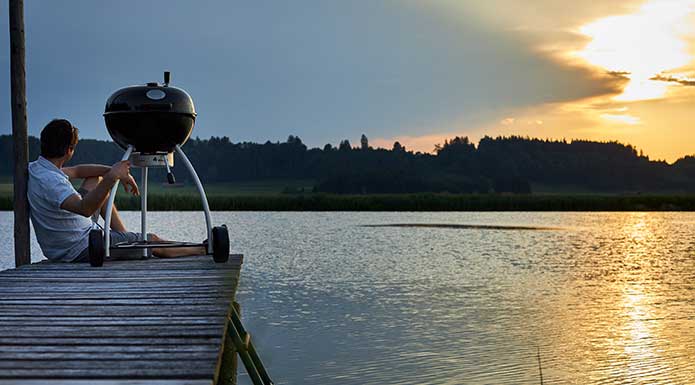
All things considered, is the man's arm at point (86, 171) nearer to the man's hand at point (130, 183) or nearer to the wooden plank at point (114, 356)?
the man's hand at point (130, 183)

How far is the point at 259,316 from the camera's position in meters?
15.8

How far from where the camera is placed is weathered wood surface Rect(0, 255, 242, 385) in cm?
366

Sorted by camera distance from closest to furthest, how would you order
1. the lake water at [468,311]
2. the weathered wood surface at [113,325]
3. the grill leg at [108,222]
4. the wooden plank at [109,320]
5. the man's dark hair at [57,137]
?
1. the weathered wood surface at [113,325]
2. the wooden plank at [109,320]
3. the man's dark hair at [57,137]
4. the grill leg at [108,222]
5. the lake water at [468,311]

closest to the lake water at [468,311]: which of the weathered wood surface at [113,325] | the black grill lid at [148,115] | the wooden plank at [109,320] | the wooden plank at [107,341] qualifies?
the black grill lid at [148,115]

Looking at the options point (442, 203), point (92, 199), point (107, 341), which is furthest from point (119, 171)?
point (442, 203)

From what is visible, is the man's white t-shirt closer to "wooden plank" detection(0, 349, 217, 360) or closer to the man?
the man

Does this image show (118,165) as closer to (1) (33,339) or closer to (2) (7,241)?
(1) (33,339)

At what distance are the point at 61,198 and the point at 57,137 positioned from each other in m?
0.51

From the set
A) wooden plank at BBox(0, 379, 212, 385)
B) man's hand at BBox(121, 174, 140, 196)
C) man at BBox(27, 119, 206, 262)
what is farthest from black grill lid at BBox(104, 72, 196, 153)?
wooden plank at BBox(0, 379, 212, 385)

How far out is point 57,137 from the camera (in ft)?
23.5

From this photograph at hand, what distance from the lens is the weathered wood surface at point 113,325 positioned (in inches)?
144

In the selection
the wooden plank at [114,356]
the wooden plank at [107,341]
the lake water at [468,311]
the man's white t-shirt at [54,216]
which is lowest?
the lake water at [468,311]

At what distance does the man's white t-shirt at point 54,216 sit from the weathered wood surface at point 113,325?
1.75 ft

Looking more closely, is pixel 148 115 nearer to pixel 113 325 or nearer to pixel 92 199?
pixel 92 199
